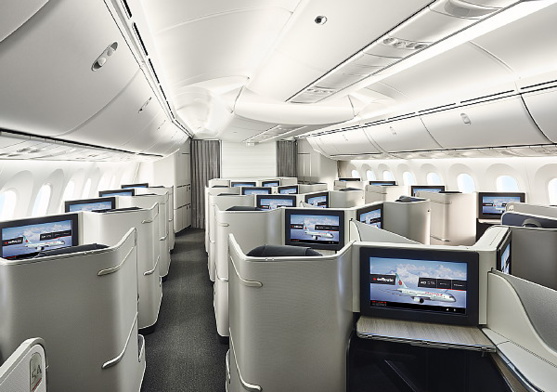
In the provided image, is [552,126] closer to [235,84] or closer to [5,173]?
[235,84]

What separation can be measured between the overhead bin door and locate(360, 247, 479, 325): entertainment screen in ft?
10.8

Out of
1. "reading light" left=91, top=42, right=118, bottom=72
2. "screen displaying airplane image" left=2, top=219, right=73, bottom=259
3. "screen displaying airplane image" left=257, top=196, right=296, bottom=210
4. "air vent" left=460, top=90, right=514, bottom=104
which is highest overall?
"air vent" left=460, top=90, right=514, bottom=104

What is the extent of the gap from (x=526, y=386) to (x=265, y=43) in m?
3.24

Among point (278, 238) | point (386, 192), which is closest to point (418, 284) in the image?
point (278, 238)

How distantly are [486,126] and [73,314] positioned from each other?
6149 mm

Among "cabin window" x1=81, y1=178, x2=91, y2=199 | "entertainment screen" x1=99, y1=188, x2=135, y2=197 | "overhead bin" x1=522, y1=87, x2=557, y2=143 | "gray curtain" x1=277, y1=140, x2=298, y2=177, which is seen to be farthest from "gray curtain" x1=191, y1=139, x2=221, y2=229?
"overhead bin" x1=522, y1=87, x2=557, y2=143

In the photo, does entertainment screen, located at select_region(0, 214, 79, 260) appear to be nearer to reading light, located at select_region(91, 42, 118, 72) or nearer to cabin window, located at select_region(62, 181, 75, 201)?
reading light, located at select_region(91, 42, 118, 72)

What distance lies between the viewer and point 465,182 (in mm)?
9914

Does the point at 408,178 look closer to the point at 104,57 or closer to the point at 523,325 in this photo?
the point at 523,325

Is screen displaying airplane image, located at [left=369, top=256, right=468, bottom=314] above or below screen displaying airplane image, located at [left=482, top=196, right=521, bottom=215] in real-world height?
below

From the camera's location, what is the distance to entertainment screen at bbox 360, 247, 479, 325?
263cm

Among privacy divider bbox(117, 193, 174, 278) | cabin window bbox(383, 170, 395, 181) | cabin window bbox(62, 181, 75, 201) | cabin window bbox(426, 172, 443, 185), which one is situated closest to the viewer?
privacy divider bbox(117, 193, 174, 278)

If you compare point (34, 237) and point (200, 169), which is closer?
point (34, 237)

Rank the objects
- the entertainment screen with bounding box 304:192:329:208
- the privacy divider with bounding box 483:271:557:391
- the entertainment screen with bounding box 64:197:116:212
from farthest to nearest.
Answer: the entertainment screen with bounding box 304:192:329:208 < the entertainment screen with bounding box 64:197:116:212 < the privacy divider with bounding box 483:271:557:391
